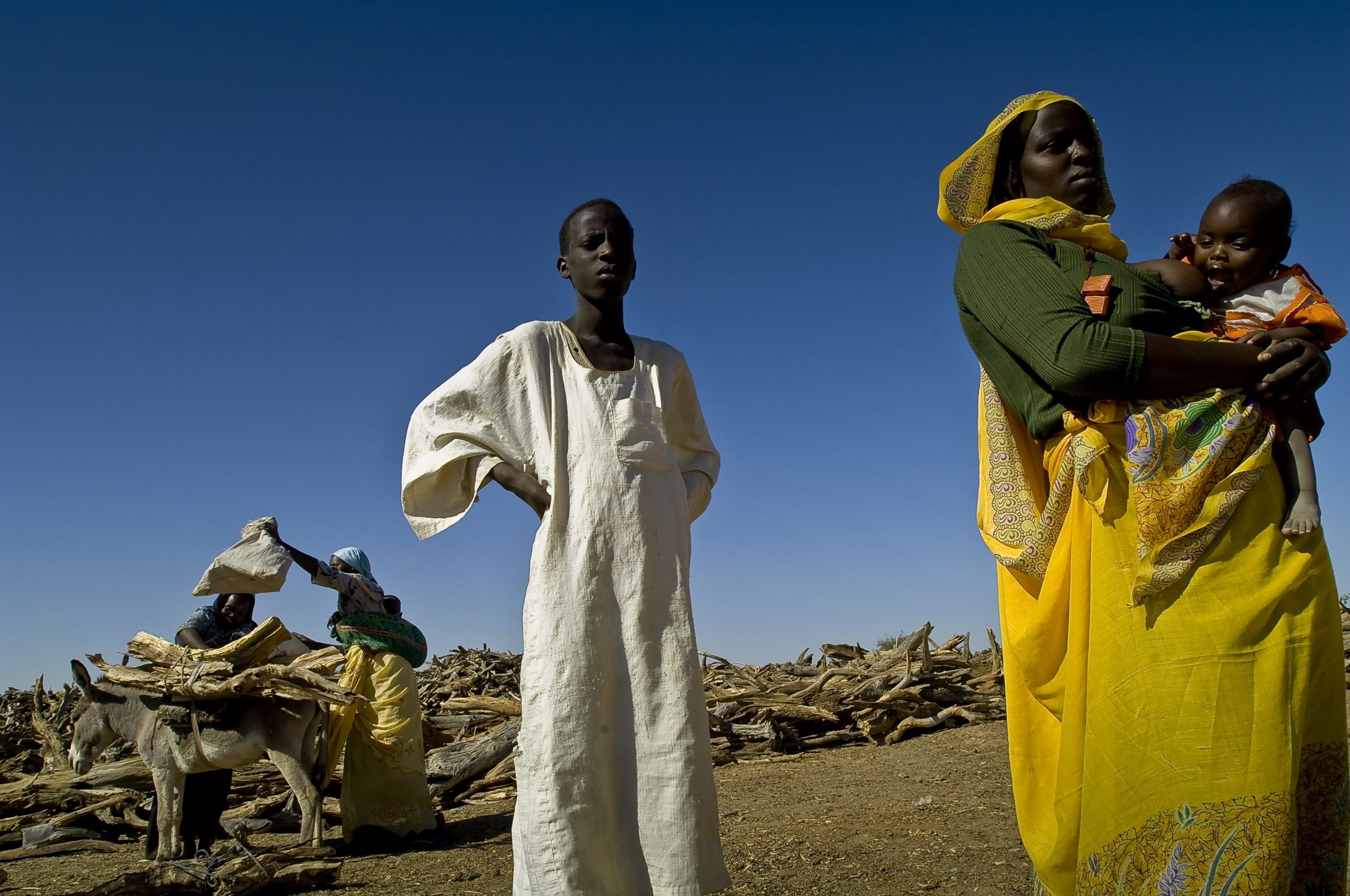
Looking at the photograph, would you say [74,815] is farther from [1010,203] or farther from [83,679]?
[1010,203]

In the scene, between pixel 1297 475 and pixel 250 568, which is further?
pixel 250 568

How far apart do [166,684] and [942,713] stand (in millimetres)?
6464

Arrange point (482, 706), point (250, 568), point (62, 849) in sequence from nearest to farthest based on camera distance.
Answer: point (250, 568) → point (62, 849) → point (482, 706)

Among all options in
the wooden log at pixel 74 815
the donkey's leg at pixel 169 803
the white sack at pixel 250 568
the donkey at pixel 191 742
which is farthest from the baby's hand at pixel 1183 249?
the wooden log at pixel 74 815

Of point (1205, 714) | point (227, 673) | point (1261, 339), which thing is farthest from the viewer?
point (227, 673)

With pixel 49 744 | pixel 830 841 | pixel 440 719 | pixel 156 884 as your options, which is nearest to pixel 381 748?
pixel 156 884

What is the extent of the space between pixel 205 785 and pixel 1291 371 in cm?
645

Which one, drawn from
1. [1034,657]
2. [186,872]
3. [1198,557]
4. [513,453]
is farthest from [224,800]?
[1198,557]

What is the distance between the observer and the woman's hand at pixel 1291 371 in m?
1.92

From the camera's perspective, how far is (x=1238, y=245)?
86.1 inches

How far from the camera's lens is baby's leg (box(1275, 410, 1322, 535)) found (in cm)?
184

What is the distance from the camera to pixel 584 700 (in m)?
2.67

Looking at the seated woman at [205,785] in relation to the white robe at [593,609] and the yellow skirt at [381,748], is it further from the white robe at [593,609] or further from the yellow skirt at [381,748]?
the white robe at [593,609]

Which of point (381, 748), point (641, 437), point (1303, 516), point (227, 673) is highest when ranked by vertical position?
point (641, 437)
